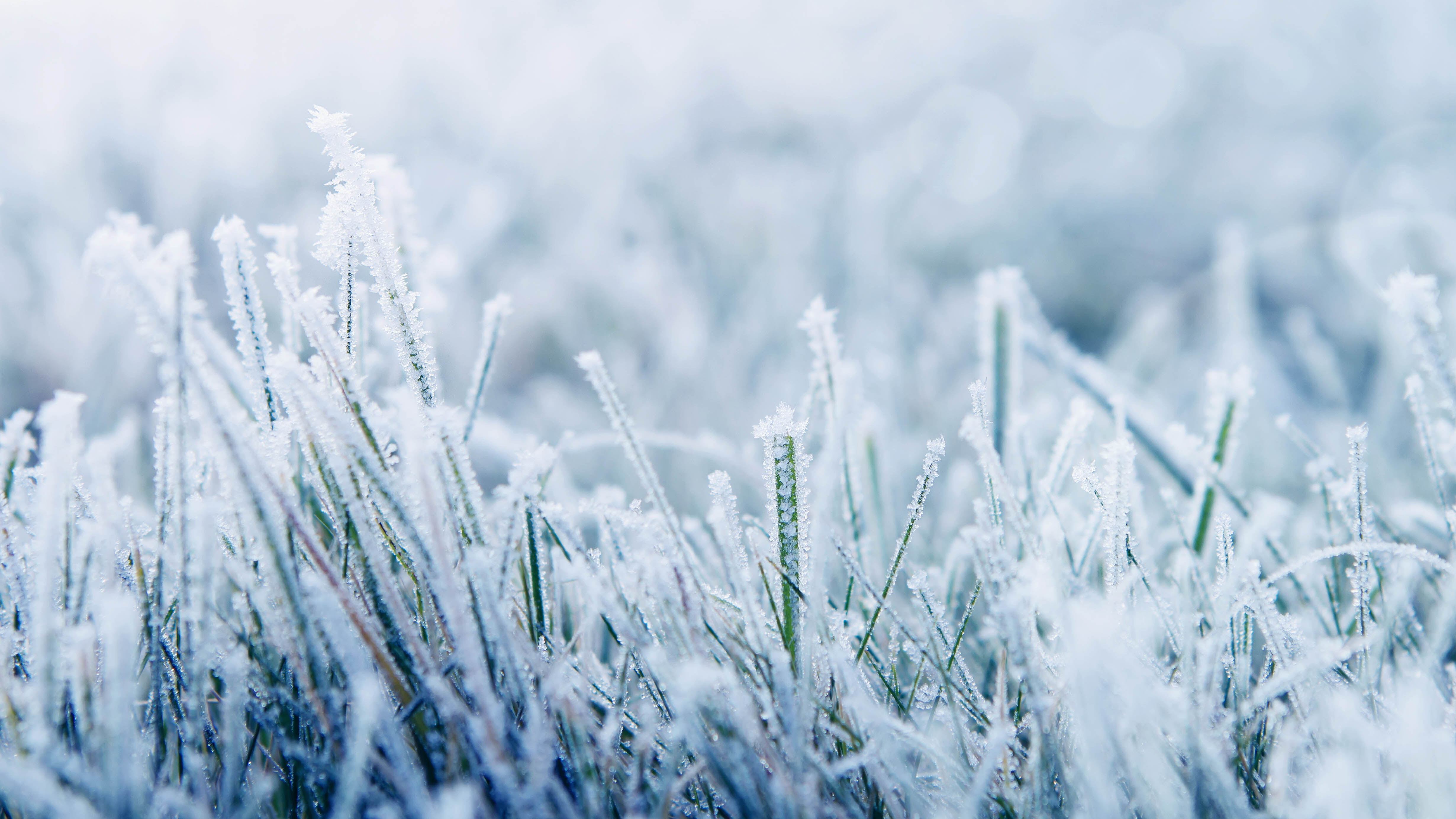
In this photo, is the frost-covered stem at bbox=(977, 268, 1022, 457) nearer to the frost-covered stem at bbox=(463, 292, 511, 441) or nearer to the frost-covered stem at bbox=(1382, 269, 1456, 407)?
the frost-covered stem at bbox=(1382, 269, 1456, 407)

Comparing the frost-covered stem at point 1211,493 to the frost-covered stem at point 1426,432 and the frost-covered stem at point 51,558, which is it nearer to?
the frost-covered stem at point 1426,432

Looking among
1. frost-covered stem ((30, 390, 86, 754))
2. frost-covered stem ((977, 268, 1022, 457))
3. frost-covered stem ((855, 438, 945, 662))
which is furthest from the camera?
frost-covered stem ((977, 268, 1022, 457))

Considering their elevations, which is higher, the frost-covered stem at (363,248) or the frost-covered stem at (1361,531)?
the frost-covered stem at (363,248)

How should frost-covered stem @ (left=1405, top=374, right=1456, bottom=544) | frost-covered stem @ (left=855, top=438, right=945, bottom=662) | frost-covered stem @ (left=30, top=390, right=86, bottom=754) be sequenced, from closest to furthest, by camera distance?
frost-covered stem @ (left=30, top=390, right=86, bottom=754) → frost-covered stem @ (left=855, top=438, right=945, bottom=662) → frost-covered stem @ (left=1405, top=374, right=1456, bottom=544)

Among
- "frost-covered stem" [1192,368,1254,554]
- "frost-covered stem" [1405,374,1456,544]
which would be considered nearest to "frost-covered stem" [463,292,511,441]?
"frost-covered stem" [1192,368,1254,554]

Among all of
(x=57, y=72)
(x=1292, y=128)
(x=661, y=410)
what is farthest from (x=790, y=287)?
(x=57, y=72)

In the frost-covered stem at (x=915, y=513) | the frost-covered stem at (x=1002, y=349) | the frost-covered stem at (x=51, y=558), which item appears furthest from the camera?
the frost-covered stem at (x=1002, y=349)

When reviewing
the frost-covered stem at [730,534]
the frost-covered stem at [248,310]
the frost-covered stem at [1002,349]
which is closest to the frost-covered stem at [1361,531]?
the frost-covered stem at [1002,349]
